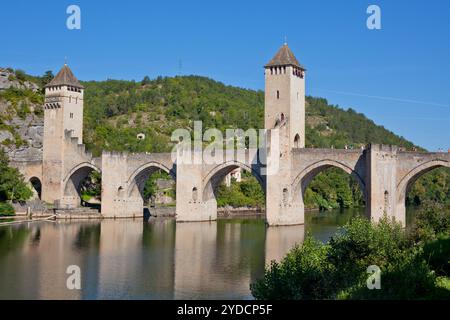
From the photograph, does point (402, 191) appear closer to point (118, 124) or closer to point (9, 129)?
point (9, 129)

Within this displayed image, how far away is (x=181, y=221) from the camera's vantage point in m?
43.7

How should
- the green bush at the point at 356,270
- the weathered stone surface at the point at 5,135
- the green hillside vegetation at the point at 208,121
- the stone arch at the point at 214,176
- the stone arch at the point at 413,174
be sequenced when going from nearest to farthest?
the green bush at the point at 356,270 < the stone arch at the point at 413,174 < the stone arch at the point at 214,176 < the weathered stone surface at the point at 5,135 < the green hillside vegetation at the point at 208,121

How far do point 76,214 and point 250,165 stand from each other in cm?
1275

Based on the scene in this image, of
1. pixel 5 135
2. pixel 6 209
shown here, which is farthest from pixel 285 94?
pixel 5 135

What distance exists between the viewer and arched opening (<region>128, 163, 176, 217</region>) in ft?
156

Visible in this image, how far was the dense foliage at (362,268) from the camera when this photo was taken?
1471cm

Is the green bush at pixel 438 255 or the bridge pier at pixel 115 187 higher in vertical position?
the bridge pier at pixel 115 187

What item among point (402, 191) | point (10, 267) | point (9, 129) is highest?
point (9, 129)

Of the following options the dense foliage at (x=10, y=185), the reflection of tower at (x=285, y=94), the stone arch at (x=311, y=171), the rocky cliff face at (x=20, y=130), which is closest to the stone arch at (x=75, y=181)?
the dense foliage at (x=10, y=185)

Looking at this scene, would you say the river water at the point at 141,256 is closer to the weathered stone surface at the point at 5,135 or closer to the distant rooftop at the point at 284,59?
the distant rooftop at the point at 284,59

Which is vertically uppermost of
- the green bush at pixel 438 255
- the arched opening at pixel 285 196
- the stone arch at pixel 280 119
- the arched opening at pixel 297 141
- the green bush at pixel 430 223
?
the stone arch at pixel 280 119

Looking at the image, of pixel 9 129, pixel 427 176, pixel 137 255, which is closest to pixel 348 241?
pixel 137 255

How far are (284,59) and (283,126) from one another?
4.36 metres

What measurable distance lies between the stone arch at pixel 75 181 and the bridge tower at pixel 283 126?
47.7 ft
